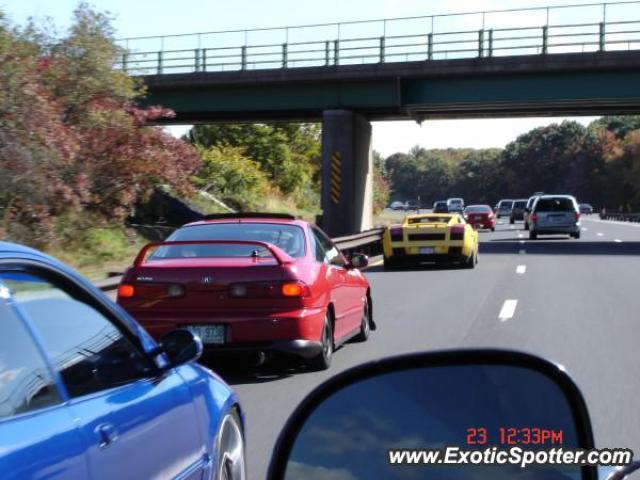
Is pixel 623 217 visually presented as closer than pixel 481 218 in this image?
No

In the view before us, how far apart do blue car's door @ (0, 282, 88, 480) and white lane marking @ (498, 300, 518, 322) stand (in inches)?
450

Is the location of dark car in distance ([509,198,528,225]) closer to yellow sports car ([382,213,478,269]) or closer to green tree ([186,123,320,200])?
green tree ([186,123,320,200])

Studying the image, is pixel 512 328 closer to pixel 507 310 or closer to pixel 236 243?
pixel 507 310

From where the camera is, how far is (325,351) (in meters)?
10.1

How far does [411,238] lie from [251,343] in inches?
633

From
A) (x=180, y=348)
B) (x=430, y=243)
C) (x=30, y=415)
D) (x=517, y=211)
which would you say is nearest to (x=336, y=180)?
(x=430, y=243)

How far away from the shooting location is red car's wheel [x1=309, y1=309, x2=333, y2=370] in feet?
32.8

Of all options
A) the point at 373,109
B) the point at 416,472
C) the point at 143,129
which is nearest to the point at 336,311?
the point at 416,472

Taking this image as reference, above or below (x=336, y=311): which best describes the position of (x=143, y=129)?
above

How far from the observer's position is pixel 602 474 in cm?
248

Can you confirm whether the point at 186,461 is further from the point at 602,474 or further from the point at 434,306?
the point at 434,306

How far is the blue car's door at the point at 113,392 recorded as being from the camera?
369cm

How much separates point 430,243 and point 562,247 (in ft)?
38.6

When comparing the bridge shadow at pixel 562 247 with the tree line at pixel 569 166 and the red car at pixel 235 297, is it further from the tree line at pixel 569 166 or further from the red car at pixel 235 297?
the tree line at pixel 569 166
